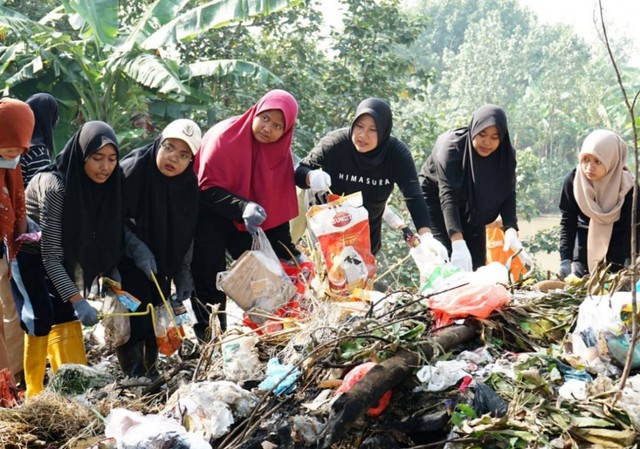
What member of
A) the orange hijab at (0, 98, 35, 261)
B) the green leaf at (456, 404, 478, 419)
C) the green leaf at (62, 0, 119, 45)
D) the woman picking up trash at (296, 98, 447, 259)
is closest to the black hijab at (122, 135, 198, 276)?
the orange hijab at (0, 98, 35, 261)

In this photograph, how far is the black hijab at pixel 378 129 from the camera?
430cm

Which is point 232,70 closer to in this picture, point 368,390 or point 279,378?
point 279,378

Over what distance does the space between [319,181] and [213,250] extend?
71 centimetres

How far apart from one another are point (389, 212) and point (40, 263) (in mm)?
2155

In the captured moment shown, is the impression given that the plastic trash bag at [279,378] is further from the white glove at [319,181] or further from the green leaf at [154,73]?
the green leaf at [154,73]

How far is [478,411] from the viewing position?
2.58 metres

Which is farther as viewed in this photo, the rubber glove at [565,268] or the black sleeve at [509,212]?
the black sleeve at [509,212]

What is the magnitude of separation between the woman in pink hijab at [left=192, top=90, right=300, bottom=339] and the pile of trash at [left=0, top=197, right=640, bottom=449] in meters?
0.60

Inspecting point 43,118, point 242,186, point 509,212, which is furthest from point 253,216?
point 509,212

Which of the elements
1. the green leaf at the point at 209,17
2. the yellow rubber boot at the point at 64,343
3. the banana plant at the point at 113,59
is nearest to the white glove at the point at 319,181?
the yellow rubber boot at the point at 64,343

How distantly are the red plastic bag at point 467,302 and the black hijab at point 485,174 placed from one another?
4.74ft

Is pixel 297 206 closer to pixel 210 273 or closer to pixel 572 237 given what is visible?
pixel 210 273

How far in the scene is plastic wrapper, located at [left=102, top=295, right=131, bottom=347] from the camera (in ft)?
11.9

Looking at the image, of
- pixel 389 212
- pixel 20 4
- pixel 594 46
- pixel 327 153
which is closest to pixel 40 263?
pixel 327 153
